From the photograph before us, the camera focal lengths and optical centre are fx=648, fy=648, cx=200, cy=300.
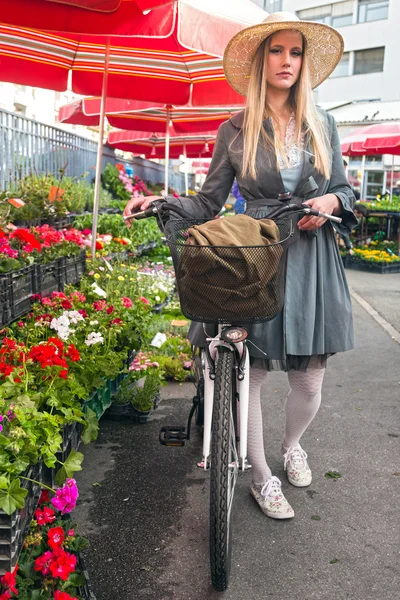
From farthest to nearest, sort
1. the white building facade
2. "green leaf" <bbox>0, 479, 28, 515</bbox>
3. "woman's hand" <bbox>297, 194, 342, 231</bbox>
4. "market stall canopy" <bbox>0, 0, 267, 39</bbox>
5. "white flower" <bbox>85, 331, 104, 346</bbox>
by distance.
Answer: the white building facade < "white flower" <bbox>85, 331, 104, 346</bbox> < "market stall canopy" <bbox>0, 0, 267, 39</bbox> < "woman's hand" <bbox>297, 194, 342, 231</bbox> < "green leaf" <bbox>0, 479, 28, 515</bbox>

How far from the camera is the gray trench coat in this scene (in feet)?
9.69

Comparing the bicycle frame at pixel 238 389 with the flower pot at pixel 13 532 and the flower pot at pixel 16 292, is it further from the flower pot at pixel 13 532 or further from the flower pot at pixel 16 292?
the flower pot at pixel 16 292

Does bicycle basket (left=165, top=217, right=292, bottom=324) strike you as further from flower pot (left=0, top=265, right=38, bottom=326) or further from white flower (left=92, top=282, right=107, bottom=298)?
white flower (left=92, top=282, right=107, bottom=298)

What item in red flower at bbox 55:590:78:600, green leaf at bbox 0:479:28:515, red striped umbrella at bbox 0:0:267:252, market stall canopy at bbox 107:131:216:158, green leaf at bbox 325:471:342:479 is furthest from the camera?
Result: market stall canopy at bbox 107:131:216:158

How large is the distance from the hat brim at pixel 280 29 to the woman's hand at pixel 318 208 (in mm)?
749

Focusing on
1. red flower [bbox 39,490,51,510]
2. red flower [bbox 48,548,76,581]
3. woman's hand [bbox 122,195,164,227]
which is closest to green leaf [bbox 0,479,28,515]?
red flower [bbox 48,548,76,581]

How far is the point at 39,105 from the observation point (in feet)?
77.8

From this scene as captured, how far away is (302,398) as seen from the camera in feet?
10.8

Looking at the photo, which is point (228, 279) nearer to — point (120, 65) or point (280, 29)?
point (280, 29)

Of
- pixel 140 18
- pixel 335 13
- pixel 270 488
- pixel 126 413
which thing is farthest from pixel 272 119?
pixel 335 13

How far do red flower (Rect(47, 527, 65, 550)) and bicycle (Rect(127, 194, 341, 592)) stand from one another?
0.56 m

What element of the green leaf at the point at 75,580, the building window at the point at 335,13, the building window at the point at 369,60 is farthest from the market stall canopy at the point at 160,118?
the building window at the point at 335,13

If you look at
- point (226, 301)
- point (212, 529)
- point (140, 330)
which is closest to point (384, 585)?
point (212, 529)

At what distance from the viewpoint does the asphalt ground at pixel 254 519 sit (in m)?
2.67
